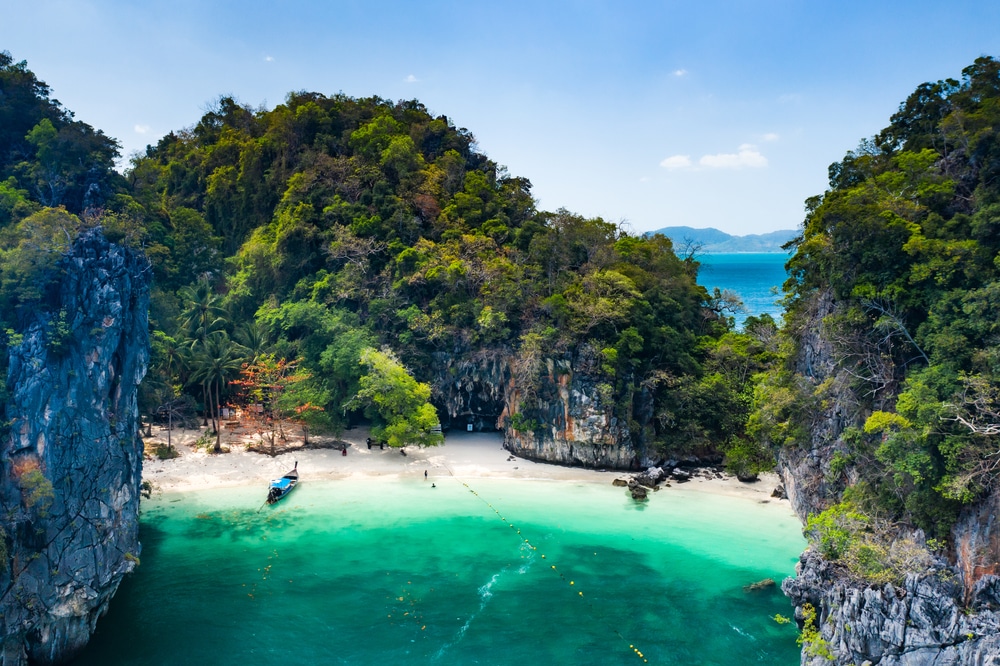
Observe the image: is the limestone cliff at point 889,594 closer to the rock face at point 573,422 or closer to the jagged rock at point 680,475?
the jagged rock at point 680,475

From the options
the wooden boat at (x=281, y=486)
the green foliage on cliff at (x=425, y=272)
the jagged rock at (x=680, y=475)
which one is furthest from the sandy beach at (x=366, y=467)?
the green foliage on cliff at (x=425, y=272)

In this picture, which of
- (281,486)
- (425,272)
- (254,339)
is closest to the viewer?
(281,486)

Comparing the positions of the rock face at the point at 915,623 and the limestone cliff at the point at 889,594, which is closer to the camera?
the rock face at the point at 915,623

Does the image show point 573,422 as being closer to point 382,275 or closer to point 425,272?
point 425,272

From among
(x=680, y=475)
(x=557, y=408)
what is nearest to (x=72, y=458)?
(x=557, y=408)

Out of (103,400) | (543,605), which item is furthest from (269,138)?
(543,605)

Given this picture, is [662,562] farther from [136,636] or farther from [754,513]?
[136,636]
